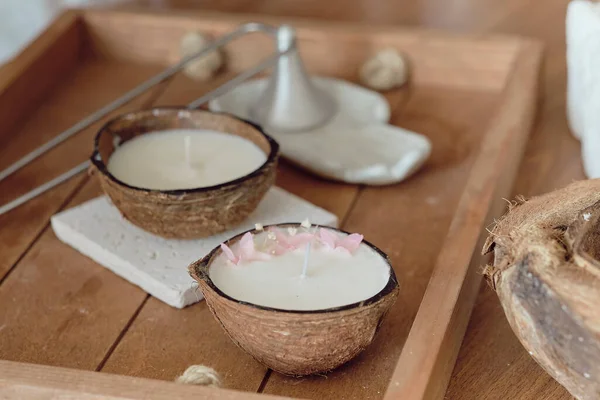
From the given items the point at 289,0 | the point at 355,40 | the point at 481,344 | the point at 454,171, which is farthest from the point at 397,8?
the point at 481,344

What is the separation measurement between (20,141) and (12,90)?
2.1 inches

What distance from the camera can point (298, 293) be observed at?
1.88 feet

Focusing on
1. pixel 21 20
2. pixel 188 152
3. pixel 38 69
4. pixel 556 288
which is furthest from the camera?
pixel 21 20

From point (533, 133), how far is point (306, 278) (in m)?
0.42

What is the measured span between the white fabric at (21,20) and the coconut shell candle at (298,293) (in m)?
0.77

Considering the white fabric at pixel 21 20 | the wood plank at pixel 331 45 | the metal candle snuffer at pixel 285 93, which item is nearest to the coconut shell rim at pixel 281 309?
the metal candle snuffer at pixel 285 93

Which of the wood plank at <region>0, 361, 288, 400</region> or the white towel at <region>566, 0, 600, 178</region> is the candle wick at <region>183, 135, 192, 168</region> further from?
the white towel at <region>566, 0, 600, 178</region>

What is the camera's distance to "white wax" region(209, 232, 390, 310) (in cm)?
57

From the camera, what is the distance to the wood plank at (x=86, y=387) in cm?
52

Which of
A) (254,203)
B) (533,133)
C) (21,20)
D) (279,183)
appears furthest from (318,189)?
(21,20)

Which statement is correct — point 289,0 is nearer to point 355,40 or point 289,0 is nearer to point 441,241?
point 355,40

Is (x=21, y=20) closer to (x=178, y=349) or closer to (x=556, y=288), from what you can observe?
(x=178, y=349)

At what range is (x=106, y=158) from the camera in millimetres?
738

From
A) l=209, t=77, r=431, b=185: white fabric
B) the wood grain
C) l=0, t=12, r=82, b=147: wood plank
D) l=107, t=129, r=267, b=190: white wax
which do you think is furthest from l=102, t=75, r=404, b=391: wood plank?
l=0, t=12, r=82, b=147: wood plank
